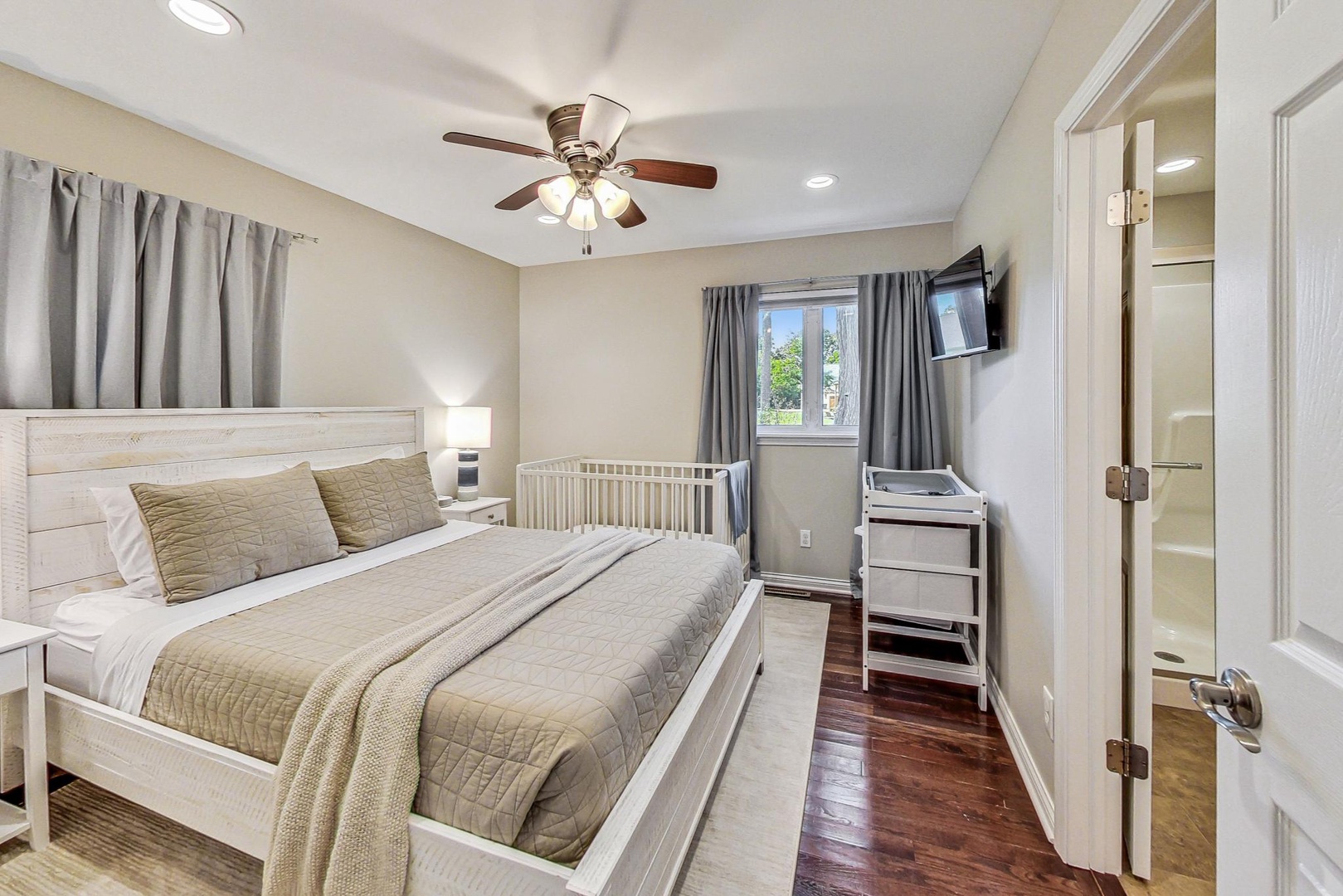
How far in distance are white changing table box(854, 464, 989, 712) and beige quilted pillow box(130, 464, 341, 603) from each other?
2.40m

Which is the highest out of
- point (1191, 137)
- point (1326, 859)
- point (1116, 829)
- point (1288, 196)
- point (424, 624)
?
point (1191, 137)

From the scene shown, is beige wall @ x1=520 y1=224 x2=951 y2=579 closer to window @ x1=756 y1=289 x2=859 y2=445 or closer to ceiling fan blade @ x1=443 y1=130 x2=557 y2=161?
window @ x1=756 y1=289 x2=859 y2=445

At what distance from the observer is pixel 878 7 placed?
164 centimetres

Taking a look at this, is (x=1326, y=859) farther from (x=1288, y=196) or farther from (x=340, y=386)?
(x=340, y=386)

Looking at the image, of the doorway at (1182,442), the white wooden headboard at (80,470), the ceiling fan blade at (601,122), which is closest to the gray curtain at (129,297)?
the white wooden headboard at (80,470)

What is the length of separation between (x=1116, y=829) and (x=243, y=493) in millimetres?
3055

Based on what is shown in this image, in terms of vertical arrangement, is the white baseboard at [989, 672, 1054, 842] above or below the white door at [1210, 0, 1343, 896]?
below

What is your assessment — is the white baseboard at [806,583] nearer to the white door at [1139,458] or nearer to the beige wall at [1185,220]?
the white door at [1139,458]

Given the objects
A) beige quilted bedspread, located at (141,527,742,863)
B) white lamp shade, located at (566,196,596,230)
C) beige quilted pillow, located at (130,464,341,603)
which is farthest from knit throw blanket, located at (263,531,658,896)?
white lamp shade, located at (566,196,596,230)

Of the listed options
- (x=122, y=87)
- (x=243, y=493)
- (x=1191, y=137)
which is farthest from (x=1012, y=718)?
(x=122, y=87)

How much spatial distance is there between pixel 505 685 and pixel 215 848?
4.13 feet

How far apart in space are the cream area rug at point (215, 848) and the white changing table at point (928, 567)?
783mm

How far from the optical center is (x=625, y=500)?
381 cm

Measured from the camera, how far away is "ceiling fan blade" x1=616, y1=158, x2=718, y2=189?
7.00 ft
